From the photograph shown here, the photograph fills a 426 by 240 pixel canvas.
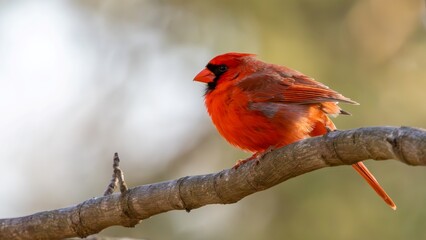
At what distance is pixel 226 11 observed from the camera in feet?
24.0

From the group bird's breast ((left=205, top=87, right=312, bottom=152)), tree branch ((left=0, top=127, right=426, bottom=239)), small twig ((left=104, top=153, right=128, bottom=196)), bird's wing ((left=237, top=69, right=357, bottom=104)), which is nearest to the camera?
tree branch ((left=0, top=127, right=426, bottom=239))

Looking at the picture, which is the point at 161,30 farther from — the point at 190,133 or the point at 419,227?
the point at 419,227

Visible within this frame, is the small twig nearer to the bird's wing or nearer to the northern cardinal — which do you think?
the northern cardinal

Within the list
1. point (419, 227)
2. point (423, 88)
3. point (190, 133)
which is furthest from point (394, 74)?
point (190, 133)

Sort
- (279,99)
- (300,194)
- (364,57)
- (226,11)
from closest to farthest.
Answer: (279,99) < (300,194) < (364,57) < (226,11)

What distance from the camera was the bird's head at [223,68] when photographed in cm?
488

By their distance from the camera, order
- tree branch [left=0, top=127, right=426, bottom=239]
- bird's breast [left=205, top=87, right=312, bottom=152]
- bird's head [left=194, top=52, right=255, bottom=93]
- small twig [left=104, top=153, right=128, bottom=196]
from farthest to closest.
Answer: bird's head [left=194, top=52, right=255, bottom=93]
bird's breast [left=205, top=87, right=312, bottom=152]
small twig [left=104, top=153, right=128, bottom=196]
tree branch [left=0, top=127, right=426, bottom=239]

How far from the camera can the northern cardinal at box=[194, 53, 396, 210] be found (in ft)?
14.0

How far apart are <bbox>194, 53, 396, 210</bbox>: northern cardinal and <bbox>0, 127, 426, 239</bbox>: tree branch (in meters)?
0.56

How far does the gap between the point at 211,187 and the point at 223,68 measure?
145 cm

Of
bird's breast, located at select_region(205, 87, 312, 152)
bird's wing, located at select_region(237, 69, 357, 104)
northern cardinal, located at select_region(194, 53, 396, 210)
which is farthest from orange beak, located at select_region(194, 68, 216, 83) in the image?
bird's breast, located at select_region(205, 87, 312, 152)

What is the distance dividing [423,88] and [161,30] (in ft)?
9.12

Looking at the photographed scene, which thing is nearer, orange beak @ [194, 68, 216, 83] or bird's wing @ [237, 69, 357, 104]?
bird's wing @ [237, 69, 357, 104]

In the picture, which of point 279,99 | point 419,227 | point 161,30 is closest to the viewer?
point 279,99
